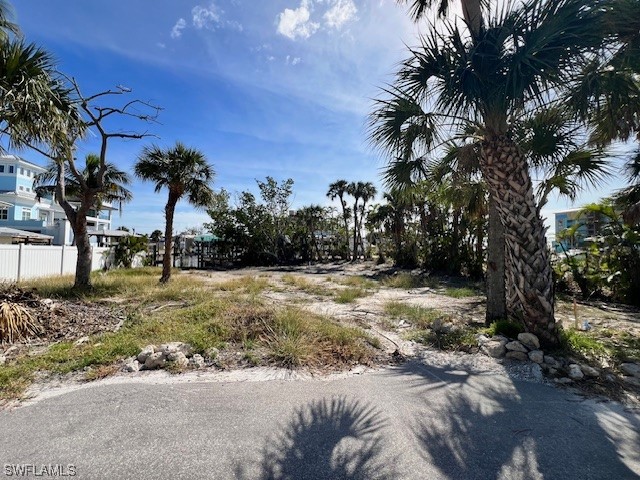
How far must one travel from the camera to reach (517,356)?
4230 mm

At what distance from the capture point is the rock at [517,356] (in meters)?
4.19

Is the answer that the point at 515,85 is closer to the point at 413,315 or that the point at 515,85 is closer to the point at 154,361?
the point at 413,315

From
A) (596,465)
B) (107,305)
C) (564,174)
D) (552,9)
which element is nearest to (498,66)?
(552,9)

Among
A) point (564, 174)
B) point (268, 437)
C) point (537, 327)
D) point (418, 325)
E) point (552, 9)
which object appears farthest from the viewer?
point (564, 174)

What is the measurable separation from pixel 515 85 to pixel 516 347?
3.49 meters

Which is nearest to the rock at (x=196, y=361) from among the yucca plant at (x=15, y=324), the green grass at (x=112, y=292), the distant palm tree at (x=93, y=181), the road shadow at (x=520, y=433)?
the road shadow at (x=520, y=433)

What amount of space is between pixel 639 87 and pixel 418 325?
5058 mm

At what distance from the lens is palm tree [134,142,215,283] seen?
12.3 m

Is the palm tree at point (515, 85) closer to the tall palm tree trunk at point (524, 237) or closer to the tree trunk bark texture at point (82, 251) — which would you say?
the tall palm tree trunk at point (524, 237)

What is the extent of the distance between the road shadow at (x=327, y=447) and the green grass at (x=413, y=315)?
3534 millimetres

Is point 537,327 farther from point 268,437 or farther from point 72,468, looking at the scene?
point 72,468

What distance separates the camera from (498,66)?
427cm

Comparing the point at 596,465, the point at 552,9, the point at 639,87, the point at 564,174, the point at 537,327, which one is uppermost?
the point at 552,9

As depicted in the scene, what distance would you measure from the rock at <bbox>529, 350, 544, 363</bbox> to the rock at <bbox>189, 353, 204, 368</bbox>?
4271 mm
